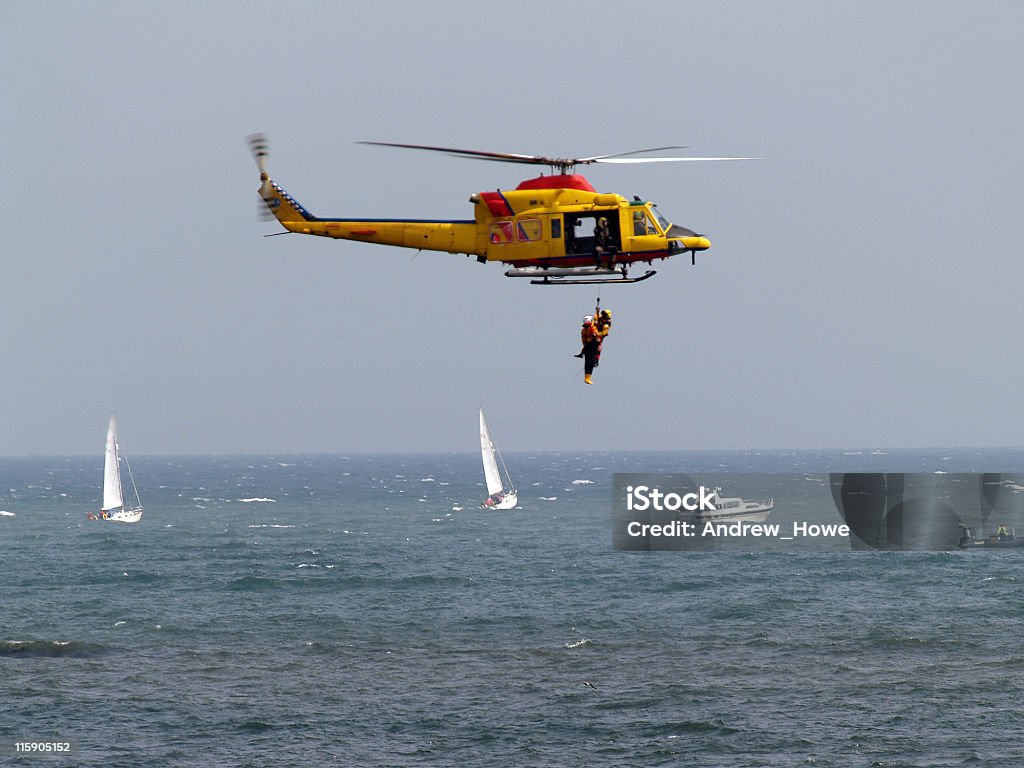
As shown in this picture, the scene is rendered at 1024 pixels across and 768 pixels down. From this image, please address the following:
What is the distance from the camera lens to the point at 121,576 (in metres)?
93.9

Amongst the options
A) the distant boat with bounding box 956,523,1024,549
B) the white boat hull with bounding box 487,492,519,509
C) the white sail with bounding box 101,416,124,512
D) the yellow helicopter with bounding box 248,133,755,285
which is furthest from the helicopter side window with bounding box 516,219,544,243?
the white boat hull with bounding box 487,492,519,509

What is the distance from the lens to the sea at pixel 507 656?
4591 centimetres

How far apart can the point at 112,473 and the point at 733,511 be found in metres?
73.8

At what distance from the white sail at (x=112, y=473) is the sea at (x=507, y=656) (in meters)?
17.2

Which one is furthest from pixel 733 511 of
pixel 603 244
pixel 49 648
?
pixel 603 244

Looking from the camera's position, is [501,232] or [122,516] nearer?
[501,232]

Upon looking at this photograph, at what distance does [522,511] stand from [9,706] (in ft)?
363

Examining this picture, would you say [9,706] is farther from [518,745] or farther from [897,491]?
[897,491]

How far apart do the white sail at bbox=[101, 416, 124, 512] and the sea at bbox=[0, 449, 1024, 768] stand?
17.2 meters

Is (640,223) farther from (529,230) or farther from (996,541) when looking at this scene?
(996,541)

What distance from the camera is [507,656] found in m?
62.2

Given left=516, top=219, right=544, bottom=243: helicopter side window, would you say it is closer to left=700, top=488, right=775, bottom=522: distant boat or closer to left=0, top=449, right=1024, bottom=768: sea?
left=0, top=449, right=1024, bottom=768: sea

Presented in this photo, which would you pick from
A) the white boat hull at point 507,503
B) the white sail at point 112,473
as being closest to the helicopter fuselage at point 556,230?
the white sail at point 112,473

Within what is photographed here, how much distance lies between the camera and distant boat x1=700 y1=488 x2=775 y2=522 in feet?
356
